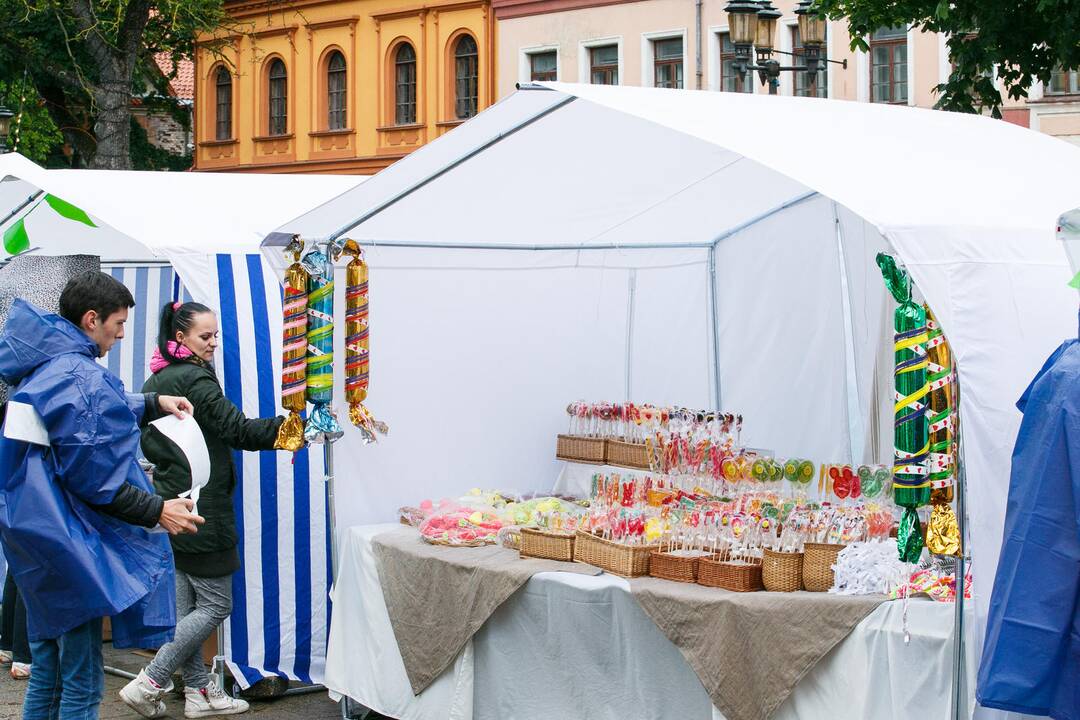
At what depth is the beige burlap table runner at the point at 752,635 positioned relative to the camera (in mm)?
4621

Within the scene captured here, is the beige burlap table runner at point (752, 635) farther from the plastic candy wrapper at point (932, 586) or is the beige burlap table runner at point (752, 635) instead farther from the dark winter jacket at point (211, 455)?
the dark winter jacket at point (211, 455)

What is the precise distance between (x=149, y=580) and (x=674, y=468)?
2.96 m

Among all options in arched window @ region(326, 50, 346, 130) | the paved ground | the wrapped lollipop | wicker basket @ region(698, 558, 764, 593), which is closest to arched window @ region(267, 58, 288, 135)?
arched window @ region(326, 50, 346, 130)

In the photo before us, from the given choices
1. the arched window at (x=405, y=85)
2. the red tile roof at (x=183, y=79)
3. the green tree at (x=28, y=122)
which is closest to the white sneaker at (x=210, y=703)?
the green tree at (x=28, y=122)

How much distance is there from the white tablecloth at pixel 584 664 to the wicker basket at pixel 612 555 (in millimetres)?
71

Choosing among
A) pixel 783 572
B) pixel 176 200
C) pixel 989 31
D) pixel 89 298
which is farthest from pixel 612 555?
pixel 989 31

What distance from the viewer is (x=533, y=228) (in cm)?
739

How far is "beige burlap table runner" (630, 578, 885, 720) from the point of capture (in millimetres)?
4621

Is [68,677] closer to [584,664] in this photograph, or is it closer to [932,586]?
[584,664]

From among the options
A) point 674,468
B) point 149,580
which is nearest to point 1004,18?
point 674,468

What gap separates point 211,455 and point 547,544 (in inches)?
54.6

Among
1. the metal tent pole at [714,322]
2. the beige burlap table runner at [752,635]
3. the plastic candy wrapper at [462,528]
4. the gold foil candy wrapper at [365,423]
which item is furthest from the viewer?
the metal tent pole at [714,322]

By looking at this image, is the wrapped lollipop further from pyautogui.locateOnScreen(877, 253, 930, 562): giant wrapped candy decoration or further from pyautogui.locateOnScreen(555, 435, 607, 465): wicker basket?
pyautogui.locateOnScreen(877, 253, 930, 562): giant wrapped candy decoration

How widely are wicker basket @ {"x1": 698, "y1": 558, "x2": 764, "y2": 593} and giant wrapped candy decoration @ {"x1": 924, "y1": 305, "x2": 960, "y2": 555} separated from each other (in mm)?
735
